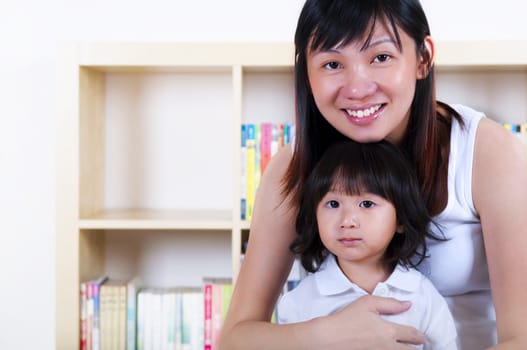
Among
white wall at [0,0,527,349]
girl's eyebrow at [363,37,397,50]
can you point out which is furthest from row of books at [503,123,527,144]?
girl's eyebrow at [363,37,397,50]

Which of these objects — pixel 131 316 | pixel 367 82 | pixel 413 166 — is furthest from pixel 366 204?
pixel 131 316

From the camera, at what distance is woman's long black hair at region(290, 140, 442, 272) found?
1340 millimetres

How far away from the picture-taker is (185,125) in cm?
253

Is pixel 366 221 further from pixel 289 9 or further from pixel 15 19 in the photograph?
pixel 15 19

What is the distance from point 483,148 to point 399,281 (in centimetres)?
29

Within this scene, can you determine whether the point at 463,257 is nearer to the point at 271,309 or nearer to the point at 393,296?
the point at 393,296

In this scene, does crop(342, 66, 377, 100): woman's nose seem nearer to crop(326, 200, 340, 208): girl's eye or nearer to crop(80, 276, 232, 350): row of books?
crop(326, 200, 340, 208): girl's eye

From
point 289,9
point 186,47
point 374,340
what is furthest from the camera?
point 289,9

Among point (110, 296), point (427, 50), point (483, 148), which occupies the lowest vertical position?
point (110, 296)

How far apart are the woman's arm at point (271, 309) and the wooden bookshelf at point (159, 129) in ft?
2.23

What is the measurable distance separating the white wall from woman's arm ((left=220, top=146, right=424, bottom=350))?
41.4 inches

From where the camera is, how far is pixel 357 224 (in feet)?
4.36

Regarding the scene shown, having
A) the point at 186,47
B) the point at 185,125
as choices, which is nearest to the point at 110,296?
the point at 185,125

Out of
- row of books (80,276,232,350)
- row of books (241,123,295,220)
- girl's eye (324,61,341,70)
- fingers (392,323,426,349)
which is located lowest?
row of books (80,276,232,350)
